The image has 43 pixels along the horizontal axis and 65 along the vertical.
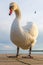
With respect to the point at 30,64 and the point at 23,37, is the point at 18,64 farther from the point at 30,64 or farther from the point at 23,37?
the point at 23,37

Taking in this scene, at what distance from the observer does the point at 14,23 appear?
7.03 meters

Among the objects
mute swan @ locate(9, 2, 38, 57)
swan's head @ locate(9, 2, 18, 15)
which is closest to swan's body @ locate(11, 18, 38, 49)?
mute swan @ locate(9, 2, 38, 57)

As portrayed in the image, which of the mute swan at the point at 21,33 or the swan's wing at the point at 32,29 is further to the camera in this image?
the swan's wing at the point at 32,29

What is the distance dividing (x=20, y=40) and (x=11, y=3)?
108 cm

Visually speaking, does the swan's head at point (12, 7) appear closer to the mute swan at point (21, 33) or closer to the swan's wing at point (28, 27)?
the mute swan at point (21, 33)

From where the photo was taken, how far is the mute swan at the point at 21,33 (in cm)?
688

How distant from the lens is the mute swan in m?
6.88

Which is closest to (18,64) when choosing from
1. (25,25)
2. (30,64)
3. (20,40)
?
(30,64)

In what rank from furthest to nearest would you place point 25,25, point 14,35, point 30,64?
point 25,25
point 14,35
point 30,64

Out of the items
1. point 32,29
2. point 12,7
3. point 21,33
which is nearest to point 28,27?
point 32,29

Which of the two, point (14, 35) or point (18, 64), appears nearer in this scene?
point (18, 64)

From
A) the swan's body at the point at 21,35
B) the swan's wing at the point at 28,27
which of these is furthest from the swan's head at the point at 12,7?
the swan's wing at the point at 28,27

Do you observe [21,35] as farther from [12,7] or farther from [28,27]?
[12,7]

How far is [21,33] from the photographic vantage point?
271 inches
